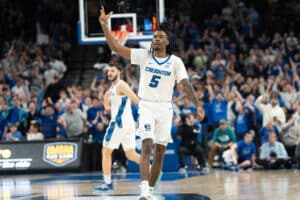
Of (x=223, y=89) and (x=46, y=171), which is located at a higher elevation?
(x=223, y=89)

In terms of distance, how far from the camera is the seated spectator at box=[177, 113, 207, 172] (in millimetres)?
19109

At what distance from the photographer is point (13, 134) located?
2039cm

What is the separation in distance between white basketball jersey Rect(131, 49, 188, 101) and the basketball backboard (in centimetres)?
863

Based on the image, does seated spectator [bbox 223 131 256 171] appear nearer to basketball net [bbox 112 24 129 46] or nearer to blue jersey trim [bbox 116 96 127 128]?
basketball net [bbox 112 24 129 46]

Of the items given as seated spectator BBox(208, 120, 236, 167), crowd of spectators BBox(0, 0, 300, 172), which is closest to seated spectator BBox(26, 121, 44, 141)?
crowd of spectators BBox(0, 0, 300, 172)

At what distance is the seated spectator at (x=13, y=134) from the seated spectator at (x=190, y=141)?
447 cm

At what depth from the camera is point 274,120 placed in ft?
63.7

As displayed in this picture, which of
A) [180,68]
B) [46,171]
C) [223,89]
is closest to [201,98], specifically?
[223,89]

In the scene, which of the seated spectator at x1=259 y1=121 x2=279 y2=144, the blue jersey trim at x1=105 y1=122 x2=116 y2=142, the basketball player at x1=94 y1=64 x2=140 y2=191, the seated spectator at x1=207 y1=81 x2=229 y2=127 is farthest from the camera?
the seated spectator at x1=207 y1=81 x2=229 y2=127

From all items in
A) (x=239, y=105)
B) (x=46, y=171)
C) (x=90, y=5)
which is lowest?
(x=46, y=171)

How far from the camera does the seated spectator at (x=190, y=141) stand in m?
19.1

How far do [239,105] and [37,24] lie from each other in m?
11.9

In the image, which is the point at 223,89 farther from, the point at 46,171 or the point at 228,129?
the point at 46,171

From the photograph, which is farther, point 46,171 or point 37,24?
point 37,24
